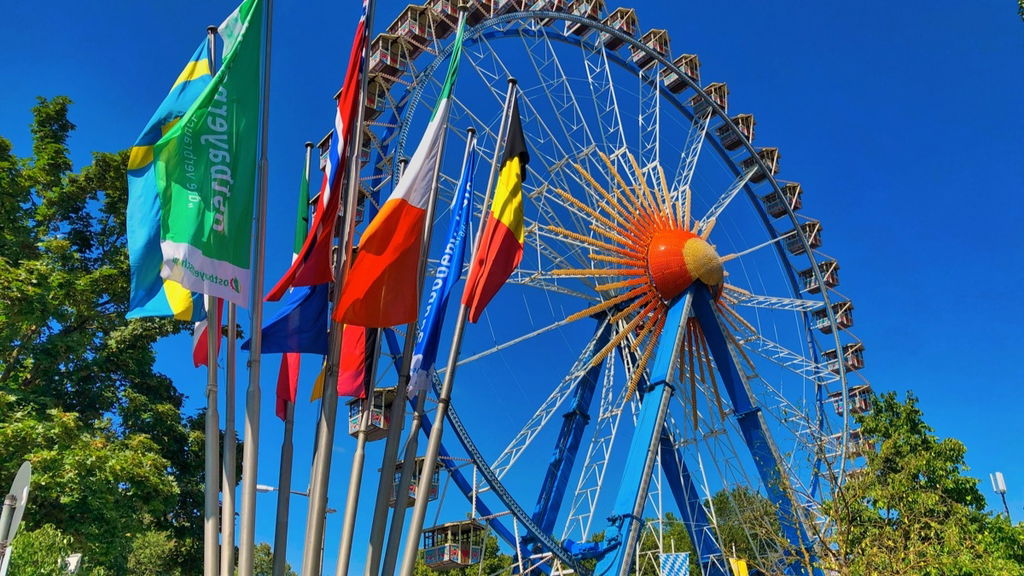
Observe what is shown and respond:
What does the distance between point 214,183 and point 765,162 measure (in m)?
23.1

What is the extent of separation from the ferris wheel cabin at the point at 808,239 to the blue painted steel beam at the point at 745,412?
11.6 meters

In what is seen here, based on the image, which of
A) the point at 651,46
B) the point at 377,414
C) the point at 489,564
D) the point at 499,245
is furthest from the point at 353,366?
the point at 489,564

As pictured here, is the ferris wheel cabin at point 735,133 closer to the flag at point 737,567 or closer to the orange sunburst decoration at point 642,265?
the orange sunburst decoration at point 642,265

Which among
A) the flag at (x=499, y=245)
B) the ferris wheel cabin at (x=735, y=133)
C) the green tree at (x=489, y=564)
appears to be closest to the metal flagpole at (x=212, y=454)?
the flag at (x=499, y=245)

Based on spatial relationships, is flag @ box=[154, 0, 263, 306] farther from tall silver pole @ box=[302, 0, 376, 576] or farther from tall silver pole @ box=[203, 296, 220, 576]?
tall silver pole @ box=[302, 0, 376, 576]

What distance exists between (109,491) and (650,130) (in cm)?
1544

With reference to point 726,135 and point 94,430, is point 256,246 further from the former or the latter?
point 726,135

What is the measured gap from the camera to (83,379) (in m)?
16.9

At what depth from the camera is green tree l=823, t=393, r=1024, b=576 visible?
556 inches

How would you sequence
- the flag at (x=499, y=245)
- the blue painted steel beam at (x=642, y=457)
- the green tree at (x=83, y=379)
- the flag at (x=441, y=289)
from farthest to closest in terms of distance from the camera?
the blue painted steel beam at (x=642, y=457)
the green tree at (x=83, y=379)
the flag at (x=499, y=245)
the flag at (x=441, y=289)

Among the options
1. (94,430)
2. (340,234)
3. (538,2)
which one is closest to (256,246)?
(340,234)

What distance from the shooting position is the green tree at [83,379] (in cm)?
1320

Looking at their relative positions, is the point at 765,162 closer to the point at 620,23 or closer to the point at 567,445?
the point at 620,23

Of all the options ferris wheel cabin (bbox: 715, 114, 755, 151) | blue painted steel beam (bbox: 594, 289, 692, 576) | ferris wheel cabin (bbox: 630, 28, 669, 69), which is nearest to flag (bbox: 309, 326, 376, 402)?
blue painted steel beam (bbox: 594, 289, 692, 576)
